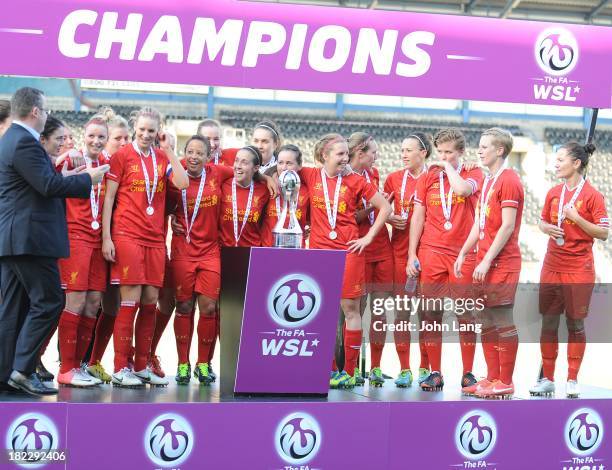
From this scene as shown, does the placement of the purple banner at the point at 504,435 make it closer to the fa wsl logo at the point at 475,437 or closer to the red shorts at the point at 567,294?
the fa wsl logo at the point at 475,437

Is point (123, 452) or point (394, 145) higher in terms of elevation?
point (394, 145)

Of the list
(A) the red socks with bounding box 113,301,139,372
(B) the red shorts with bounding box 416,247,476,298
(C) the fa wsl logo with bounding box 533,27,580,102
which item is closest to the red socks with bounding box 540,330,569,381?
(B) the red shorts with bounding box 416,247,476,298

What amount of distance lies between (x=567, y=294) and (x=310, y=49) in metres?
2.30

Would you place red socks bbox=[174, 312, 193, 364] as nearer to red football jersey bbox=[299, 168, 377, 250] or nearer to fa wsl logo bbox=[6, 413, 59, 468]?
red football jersey bbox=[299, 168, 377, 250]

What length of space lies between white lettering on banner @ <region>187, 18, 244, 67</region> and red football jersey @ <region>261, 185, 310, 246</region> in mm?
1060

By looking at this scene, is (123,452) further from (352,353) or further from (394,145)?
(394,145)

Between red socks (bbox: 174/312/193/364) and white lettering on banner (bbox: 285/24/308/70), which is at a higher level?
white lettering on banner (bbox: 285/24/308/70)

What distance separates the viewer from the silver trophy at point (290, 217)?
16.3ft

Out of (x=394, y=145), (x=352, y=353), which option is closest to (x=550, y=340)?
(x=352, y=353)

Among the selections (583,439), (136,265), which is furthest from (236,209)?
(583,439)

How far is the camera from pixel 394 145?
2036 cm

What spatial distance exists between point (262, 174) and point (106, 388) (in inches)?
64.3

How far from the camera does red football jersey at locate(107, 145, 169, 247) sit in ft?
17.4

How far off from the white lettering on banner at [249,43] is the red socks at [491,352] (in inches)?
65.4
